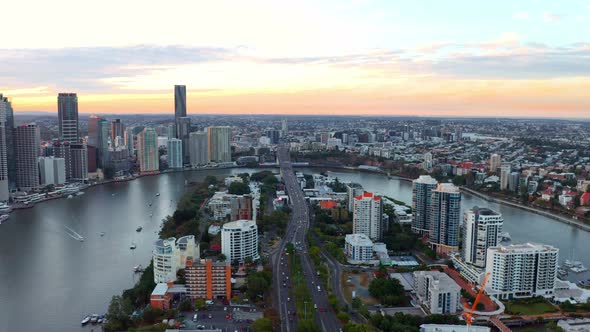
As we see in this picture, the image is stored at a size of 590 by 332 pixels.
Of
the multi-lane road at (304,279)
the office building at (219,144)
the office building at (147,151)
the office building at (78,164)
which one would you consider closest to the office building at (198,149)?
the office building at (219,144)

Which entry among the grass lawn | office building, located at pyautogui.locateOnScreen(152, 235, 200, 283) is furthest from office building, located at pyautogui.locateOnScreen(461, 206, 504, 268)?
office building, located at pyautogui.locateOnScreen(152, 235, 200, 283)

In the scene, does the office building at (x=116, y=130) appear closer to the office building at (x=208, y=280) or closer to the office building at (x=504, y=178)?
the office building at (x=504, y=178)

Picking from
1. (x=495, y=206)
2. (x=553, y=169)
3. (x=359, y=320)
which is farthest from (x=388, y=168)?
(x=359, y=320)

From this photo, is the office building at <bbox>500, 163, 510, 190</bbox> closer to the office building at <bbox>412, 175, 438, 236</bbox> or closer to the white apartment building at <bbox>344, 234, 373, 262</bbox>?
the office building at <bbox>412, 175, 438, 236</bbox>

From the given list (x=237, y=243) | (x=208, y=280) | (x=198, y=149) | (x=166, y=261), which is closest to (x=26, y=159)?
(x=198, y=149)

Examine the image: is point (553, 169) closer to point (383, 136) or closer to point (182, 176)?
point (182, 176)

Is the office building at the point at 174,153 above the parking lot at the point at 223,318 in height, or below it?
above

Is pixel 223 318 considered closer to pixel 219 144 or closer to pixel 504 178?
pixel 504 178
